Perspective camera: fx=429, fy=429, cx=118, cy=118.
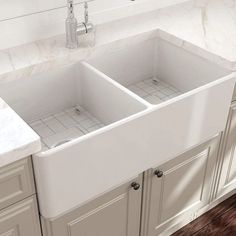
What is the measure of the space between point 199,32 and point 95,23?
489 mm

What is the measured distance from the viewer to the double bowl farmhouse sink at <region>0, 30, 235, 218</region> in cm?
140

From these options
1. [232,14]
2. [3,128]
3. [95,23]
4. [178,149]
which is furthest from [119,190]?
[232,14]

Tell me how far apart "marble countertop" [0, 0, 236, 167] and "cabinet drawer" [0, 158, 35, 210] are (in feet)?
0.15

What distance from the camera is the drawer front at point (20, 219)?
135 cm

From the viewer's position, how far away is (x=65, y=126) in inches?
68.5

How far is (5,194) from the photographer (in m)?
1.30

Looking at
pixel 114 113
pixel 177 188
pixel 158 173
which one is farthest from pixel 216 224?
pixel 114 113

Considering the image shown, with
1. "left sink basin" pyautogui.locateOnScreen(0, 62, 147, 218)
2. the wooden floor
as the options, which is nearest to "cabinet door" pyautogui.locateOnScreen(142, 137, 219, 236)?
the wooden floor

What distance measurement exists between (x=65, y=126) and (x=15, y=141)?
1.60 feet

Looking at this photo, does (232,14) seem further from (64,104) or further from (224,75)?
(64,104)

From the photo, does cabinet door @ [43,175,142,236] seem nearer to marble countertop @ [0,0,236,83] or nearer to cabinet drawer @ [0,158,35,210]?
cabinet drawer @ [0,158,35,210]

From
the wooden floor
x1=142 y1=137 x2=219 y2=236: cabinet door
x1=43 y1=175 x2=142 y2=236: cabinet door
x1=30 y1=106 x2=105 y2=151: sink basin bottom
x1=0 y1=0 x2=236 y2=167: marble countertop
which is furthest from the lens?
the wooden floor

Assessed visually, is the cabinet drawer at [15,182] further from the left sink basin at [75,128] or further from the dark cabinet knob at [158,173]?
the dark cabinet knob at [158,173]

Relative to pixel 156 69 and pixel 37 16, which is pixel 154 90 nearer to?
pixel 156 69
